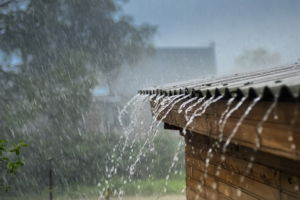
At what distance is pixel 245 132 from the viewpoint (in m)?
1.58

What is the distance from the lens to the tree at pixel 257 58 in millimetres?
23980

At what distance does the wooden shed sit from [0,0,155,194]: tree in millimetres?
12759

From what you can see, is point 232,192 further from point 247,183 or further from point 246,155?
point 246,155

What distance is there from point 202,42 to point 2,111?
53.7 ft

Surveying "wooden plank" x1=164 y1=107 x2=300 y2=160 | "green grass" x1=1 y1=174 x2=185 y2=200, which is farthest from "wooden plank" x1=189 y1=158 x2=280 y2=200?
"green grass" x1=1 y1=174 x2=185 y2=200

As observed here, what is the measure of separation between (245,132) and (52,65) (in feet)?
51.1

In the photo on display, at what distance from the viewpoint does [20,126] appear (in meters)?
14.8

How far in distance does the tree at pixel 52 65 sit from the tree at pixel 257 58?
8.55m

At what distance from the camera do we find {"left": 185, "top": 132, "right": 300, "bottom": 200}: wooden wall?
185 cm

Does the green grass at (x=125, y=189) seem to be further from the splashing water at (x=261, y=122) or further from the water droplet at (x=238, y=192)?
the splashing water at (x=261, y=122)

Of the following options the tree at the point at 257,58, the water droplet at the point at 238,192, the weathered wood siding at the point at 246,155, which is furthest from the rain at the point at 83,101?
the water droplet at the point at 238,192

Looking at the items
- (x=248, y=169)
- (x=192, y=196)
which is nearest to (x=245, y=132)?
(x=248, y=169)

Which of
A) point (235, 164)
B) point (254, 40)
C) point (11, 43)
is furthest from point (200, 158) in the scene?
point (254, 40)

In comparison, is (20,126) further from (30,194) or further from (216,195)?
(216,195)
